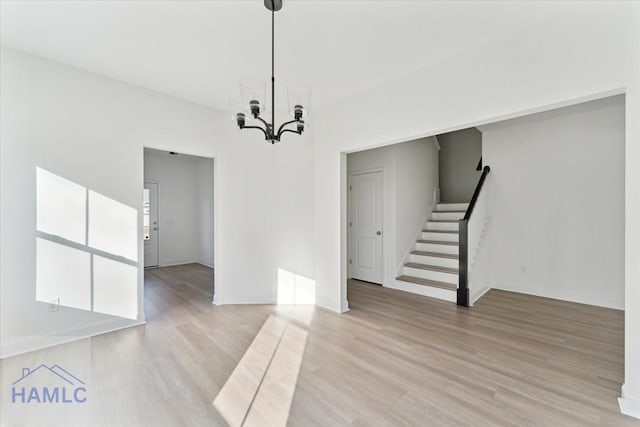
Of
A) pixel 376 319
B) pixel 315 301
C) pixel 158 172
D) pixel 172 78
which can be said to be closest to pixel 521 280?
pixel 376 319

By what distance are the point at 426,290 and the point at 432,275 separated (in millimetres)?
322

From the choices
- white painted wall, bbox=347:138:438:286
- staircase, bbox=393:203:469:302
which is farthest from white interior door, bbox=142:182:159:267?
staircase, bbox=393:203:469:302

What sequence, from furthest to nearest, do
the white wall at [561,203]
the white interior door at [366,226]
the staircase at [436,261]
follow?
the white interior door at [366,226]
the staircase at [436,261]
the white wall at [561,203]

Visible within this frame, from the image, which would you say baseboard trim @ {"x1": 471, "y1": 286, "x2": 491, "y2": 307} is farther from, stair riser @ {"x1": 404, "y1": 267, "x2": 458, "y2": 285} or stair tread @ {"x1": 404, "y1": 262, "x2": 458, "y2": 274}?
stair tread @ {"x1": 404, "y1": 262, "x2": 458, "y2": 274}

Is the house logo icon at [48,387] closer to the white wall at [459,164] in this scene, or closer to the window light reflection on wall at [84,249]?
the window light reflection on wall at [84,249]

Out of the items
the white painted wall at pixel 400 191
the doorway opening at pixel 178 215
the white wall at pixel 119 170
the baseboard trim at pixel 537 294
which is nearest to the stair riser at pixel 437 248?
the white painted wall at pixel 400 191

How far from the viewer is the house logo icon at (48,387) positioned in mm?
2049

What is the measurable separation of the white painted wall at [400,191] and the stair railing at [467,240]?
113 centimetres

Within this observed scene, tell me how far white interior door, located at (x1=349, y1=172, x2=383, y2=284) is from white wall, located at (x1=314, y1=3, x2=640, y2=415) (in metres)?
1.53

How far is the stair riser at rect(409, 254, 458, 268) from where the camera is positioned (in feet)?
15.2

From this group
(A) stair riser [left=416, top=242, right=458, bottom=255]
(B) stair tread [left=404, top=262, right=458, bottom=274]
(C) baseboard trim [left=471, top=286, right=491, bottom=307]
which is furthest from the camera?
(A) stair riser [left=416, top=242, right=458, bottom=255]

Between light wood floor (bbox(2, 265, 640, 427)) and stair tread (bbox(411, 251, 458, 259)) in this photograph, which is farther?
stair tread (bbox(411, 251, 458, 259))

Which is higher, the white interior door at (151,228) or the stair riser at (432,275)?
the white interior door at (151,228)

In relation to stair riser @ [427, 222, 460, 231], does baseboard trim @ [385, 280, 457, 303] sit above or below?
below
